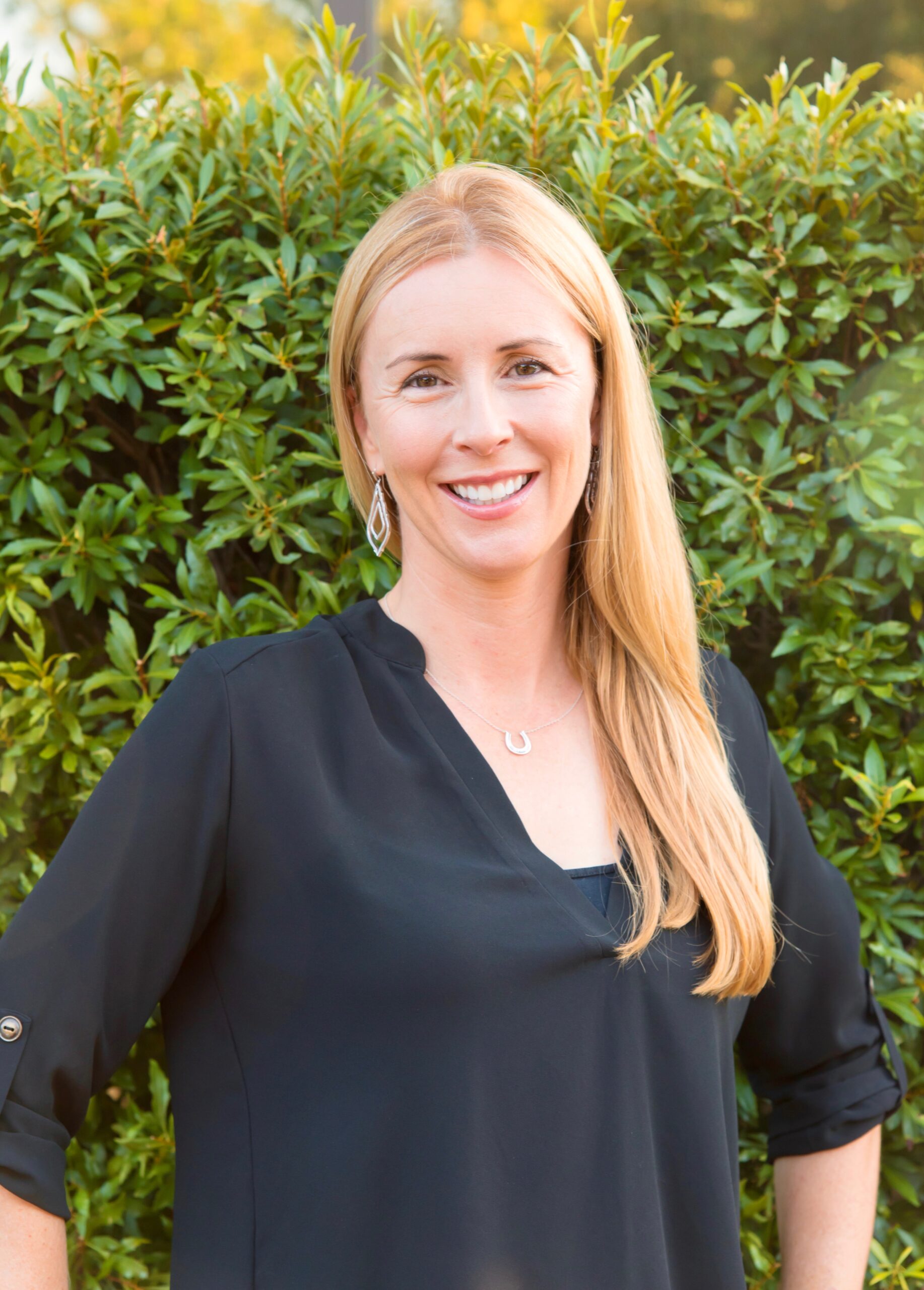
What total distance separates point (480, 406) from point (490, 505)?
14 cm

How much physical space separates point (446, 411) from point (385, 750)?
49cm

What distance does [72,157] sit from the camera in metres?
2.04

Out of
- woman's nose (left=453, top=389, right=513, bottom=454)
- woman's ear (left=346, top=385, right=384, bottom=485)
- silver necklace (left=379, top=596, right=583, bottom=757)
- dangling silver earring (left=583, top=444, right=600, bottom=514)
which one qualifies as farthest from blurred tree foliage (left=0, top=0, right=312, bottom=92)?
silver necklace (left=379, top=596, right=583, bottom=757)

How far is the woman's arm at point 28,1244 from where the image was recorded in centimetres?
Result: 141

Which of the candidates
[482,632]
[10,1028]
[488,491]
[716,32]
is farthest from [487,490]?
[716,32]

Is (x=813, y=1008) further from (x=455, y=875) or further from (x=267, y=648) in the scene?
(x=267, y=648)

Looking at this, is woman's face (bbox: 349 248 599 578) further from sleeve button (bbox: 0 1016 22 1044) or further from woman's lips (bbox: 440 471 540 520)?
sleeve button (bbox: 0 1016 22 1044)

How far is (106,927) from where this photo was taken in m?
1.40

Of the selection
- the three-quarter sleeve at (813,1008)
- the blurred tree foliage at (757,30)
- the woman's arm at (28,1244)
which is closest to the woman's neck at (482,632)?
the three-quarter sleeve at (813,1008)

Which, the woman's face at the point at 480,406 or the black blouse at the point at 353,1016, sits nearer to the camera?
the black blouse at the point at 353,1016

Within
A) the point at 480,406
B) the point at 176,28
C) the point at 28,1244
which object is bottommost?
the point at 28,1244

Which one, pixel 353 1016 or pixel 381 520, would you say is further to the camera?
pixel 381 520

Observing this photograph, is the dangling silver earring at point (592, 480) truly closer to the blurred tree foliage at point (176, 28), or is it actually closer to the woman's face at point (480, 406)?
the woman's face at point (480, 406)

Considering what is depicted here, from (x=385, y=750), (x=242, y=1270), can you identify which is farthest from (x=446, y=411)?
(x=242, y=1270)
